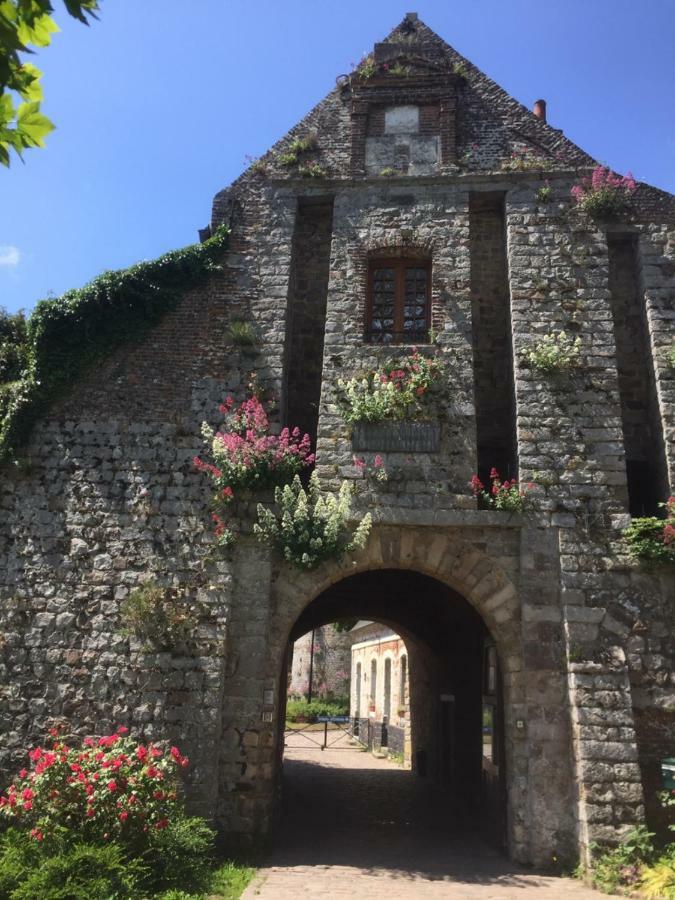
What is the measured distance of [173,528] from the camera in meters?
7.99

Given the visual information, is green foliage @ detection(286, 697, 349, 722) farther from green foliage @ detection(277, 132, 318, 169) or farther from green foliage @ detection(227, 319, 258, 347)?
green foliage @ detection(277, 132, 318, 169)

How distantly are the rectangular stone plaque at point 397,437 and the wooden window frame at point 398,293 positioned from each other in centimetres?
134

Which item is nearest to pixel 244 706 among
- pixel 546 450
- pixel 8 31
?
pixel 546 450

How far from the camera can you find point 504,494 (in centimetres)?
779

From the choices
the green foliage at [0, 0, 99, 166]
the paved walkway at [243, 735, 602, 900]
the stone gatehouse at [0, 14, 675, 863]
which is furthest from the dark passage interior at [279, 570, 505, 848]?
the green foliage at [0, 0, 99, 166]

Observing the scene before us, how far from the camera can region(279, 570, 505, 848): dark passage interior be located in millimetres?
9391

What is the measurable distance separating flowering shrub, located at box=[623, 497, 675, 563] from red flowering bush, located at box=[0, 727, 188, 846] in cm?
532

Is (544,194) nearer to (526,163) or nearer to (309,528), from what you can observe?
(526,163)

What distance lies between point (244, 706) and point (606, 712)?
3.74 metres

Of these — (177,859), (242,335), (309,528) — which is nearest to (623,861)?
(177,859)

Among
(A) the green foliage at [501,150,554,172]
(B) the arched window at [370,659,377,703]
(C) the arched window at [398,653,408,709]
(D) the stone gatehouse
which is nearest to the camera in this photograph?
(D) the stone gatehouse

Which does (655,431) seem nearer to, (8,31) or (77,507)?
(77,507)

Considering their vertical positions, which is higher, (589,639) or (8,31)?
(8,31)

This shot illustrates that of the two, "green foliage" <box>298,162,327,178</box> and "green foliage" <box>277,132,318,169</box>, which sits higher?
"green foliage" <box>277,132,318,169</box>
